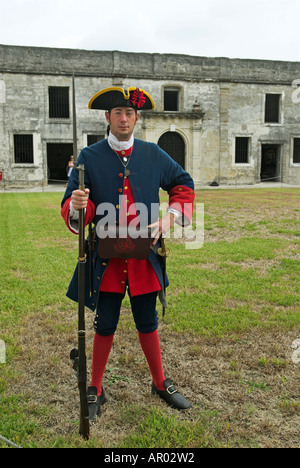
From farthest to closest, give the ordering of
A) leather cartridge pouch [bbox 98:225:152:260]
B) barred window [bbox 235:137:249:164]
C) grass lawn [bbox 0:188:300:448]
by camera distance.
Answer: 1. barred window [bbox 235:137:249:164]
2. leather cartridge pouch [bbox 98:225:152:260]
3. grass lawn [bbox 0:188:300:448]

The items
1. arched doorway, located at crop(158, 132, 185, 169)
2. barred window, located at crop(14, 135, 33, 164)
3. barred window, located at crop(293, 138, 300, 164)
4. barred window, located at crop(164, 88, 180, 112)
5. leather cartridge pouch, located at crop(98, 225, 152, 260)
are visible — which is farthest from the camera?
barred window, located at crop(293, 138, 300, 164)

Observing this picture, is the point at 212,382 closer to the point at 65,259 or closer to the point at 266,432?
the point at 266,432

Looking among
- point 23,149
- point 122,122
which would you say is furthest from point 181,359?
point 23,149

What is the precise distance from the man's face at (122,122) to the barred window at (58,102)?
2046cm

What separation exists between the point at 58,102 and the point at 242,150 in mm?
11137

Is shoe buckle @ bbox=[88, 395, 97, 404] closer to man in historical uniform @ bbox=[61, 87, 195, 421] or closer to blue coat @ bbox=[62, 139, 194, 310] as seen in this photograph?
man in historical uniform @ bbox=[61, 87, 195, 421]

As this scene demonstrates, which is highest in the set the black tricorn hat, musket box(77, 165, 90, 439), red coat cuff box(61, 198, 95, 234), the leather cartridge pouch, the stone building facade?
the stone building facade

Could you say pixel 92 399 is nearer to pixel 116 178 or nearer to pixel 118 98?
pixel 116 178

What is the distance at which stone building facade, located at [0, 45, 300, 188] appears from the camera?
68.7ft

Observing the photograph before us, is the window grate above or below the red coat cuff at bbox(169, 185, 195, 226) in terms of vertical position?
above

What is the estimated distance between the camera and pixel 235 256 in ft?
21.7

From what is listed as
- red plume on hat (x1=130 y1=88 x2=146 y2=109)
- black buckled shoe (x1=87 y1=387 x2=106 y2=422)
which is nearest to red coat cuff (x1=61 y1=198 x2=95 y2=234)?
red plume on hat (x1=130 y1=88 x2=146 y2=109)

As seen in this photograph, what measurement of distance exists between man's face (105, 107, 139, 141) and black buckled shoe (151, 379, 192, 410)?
1.71 meters

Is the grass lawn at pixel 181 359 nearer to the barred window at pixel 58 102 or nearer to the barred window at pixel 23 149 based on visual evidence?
the barred window at pixel 23 149
